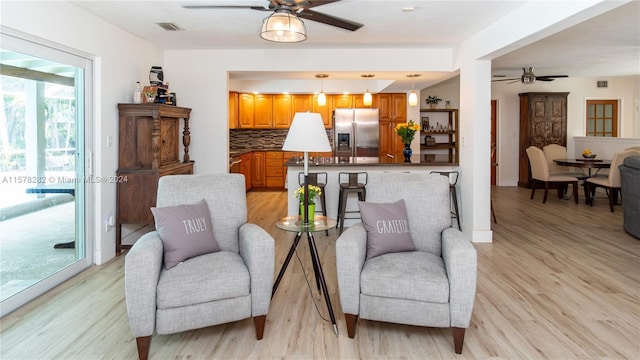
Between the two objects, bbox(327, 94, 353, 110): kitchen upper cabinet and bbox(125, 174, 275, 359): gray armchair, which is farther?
bbox(327, 94, 353, 110): kitchen upper cabinet

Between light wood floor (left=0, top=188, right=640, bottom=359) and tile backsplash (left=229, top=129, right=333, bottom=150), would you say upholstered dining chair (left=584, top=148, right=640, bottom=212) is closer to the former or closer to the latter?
light wood floor (left=0, top=188, right=640, bottom=359)

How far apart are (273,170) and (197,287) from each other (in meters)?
7.29

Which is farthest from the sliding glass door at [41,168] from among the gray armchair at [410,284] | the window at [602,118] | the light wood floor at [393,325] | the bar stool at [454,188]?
the window at [602,118]

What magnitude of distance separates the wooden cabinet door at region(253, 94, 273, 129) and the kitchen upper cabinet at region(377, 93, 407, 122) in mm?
2307

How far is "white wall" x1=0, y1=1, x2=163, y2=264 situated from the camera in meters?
3.45

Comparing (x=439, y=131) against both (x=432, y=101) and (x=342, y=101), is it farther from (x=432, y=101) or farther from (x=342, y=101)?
(x=342, y=101)

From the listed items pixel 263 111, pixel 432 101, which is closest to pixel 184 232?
pixel 263 111

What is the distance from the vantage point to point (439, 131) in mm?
9609

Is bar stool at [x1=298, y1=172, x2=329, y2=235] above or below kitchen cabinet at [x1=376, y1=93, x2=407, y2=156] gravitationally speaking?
below

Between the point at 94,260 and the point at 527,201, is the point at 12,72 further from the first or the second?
the point at 527,201

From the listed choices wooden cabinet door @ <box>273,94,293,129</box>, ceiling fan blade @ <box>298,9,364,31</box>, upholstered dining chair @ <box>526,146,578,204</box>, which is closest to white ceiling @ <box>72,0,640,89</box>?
ceiling fan blade @ <box>298,9,364,31</box>

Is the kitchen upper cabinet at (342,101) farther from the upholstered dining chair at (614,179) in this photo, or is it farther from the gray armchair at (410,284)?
the gray armchair at (410,284)

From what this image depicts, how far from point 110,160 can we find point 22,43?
143 cm

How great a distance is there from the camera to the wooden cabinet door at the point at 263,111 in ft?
31.0
